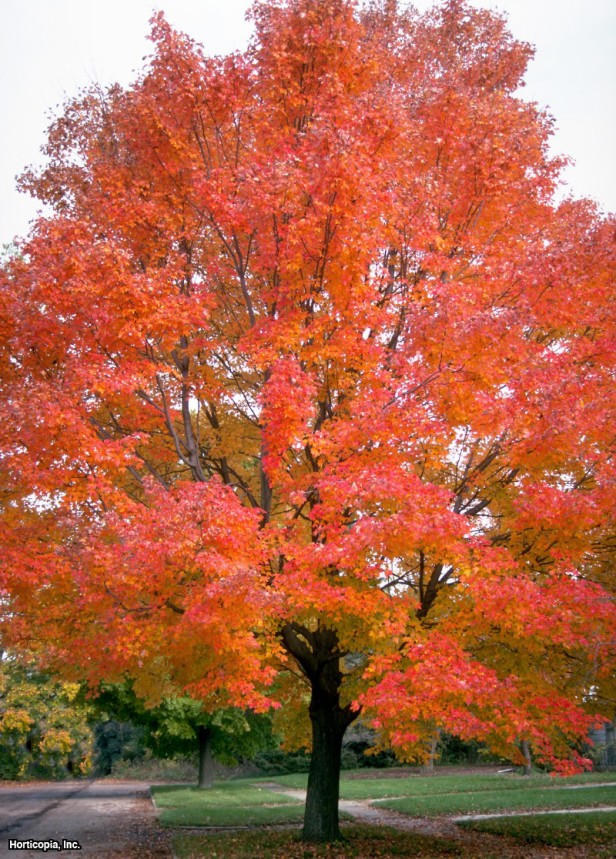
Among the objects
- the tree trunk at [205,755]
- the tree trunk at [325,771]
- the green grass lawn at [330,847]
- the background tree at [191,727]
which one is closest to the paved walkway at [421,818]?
the green grass lawn at [330,847]

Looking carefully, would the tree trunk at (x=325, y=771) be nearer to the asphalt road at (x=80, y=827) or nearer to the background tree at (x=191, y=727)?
the asphalt road at (x=80, y=827)

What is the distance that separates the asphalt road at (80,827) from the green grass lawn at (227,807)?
26.8 inches

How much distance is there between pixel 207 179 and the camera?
32.3 ft

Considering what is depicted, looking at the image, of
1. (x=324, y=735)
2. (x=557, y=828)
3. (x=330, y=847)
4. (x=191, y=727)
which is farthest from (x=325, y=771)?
(x=191, y=727)

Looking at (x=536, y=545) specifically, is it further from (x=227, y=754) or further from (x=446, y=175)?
(x=227, y=754)

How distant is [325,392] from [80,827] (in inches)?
549

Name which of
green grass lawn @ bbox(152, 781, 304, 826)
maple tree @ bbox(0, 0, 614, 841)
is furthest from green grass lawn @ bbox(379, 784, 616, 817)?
maple tree @ bbox(0, 0, 614, 841)

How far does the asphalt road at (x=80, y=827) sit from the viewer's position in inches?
506

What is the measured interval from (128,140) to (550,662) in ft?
31.6

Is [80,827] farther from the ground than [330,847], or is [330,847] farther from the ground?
[330,847]

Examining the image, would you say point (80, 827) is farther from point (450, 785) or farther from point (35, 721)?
point (35, 721)

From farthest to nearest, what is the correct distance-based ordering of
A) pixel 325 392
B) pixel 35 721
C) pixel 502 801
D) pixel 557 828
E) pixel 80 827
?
pixel 35 721
pixel 502 801
pixel 80 827
pixel 557 828
pixel 325 392

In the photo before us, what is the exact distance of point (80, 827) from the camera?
17188 millimetres

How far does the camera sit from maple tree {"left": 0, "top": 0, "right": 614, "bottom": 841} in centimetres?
762
